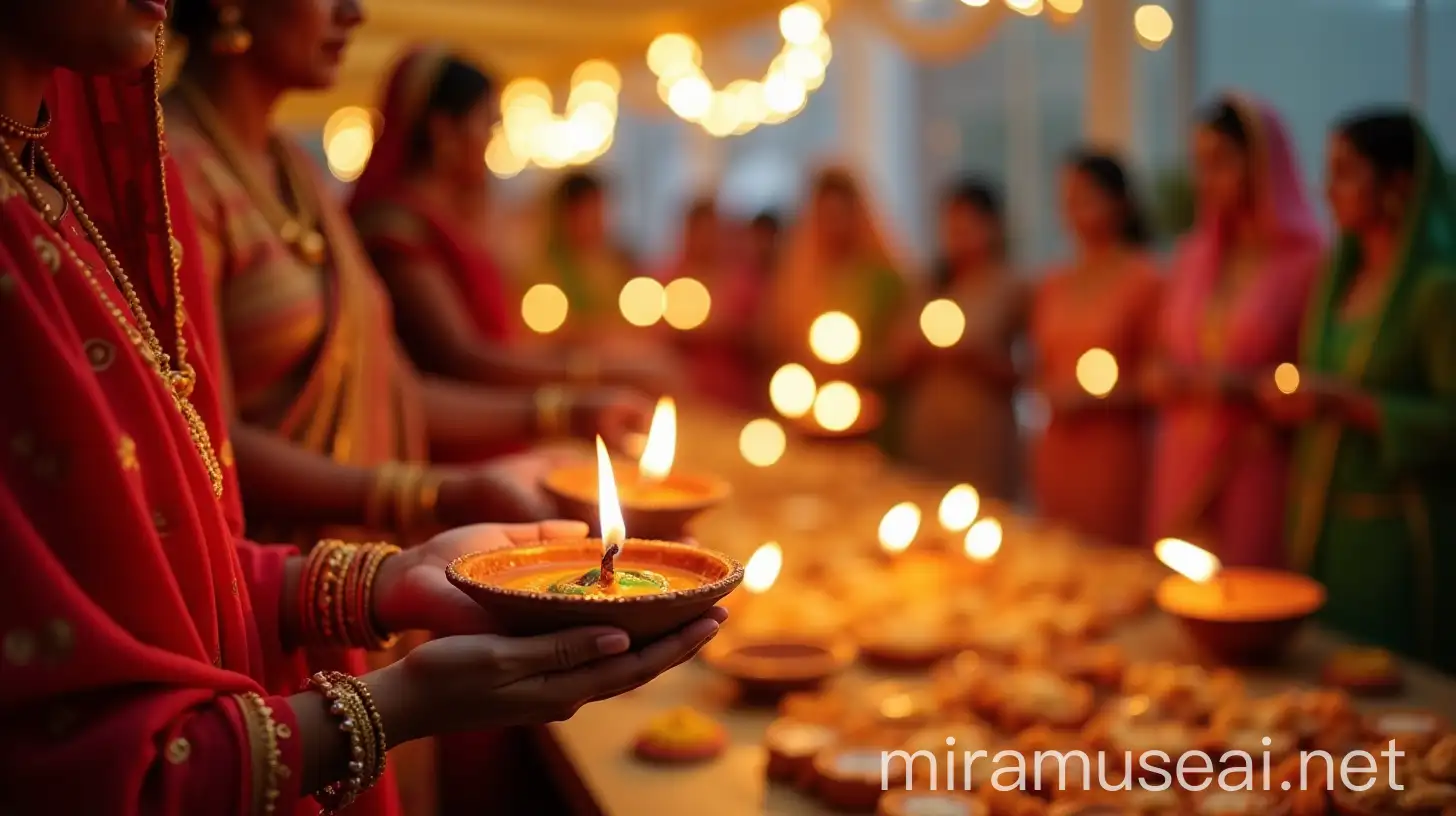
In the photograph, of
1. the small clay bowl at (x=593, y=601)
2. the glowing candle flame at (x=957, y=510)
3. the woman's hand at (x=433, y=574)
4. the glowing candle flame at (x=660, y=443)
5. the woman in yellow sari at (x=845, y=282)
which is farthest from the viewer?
the woman in yellow sari at (x=845, y=282)

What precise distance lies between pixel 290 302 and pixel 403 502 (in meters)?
0.39

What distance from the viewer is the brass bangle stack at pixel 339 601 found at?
4.88ft

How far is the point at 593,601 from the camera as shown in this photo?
107 centimetres

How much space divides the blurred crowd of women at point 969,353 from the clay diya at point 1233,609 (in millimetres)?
1035

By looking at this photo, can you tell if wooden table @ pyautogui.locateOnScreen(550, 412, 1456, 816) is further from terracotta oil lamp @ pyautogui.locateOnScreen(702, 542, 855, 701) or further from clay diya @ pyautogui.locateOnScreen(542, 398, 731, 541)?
clay diya @ pyautogui.locateOnScreen(542, 398, 731, 541)

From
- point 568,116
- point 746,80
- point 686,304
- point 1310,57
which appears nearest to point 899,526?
point 1310,57

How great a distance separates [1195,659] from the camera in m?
2.31

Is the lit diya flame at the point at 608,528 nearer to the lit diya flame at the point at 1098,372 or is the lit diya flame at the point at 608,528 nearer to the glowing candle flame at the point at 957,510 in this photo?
the glowing candle flame at the point at 957,510

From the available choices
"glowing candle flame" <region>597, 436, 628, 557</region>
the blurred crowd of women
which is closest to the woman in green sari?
the blurred crowd of women

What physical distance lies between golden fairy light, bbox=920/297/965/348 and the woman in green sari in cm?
227

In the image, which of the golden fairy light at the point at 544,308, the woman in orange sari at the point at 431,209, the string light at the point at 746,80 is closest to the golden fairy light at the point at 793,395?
the woman in orange sari at the point at 431,209

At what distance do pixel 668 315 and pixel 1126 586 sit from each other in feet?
18.3

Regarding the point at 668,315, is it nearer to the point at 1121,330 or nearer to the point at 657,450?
the point at 1121,330

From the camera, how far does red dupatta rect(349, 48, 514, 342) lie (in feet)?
9.77
